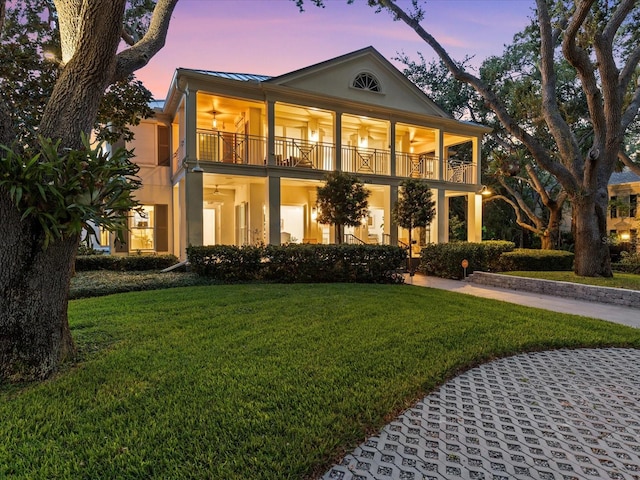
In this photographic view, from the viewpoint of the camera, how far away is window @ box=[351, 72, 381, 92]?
1416cm

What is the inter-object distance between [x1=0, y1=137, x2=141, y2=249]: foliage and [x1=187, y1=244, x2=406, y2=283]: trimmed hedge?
243 inches

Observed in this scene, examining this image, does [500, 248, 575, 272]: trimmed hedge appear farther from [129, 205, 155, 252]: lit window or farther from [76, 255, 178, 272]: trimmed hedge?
[129, 205, 155, 252]: lit window

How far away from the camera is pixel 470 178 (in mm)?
16875

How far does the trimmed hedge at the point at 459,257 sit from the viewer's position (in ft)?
37.0

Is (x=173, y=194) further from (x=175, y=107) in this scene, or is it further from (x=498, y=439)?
(x=498, y=439)

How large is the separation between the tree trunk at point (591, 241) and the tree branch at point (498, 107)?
72cm

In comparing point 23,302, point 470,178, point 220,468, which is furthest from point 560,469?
Result: point 470,178

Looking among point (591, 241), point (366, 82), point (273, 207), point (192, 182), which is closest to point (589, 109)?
point (591, 241)

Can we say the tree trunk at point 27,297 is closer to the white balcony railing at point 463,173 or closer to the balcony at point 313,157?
the balcony at point 313,157

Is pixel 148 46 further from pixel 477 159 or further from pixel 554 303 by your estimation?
pixel 477 159

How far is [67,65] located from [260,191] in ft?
34.9

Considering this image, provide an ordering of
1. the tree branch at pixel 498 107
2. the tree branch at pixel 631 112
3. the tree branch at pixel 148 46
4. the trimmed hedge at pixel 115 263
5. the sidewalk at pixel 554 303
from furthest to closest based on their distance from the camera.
Result: the trimmed hedge at pixel 115 263, the tree branch at pixel 631 112, the tree branch at pixel 498 107, the sidewalk at pixel 554 303, the tree branch at pixel 148 46

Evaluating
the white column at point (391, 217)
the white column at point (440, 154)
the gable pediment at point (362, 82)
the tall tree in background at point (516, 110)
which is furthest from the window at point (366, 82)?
the tall tree in background at point (516, 110)

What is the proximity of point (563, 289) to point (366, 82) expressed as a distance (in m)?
10.4
